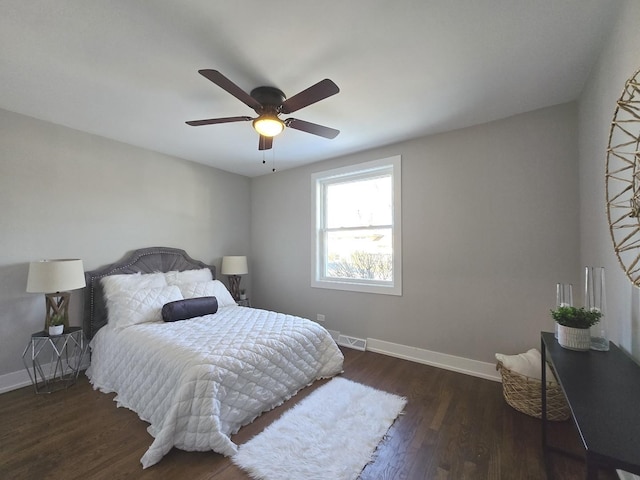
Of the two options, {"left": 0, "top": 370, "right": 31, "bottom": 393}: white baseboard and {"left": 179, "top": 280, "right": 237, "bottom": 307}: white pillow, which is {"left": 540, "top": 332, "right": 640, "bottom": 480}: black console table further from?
{"left": 0, "top": 370, "right": 31, "bottom": 393}: white baseboard

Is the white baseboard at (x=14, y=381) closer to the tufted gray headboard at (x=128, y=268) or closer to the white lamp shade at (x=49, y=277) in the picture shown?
the tufted gray headboard at (x=128, y=268)

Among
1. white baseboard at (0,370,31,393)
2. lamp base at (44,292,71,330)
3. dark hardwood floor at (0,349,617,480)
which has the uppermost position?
lamp base at (44,292,71,330)

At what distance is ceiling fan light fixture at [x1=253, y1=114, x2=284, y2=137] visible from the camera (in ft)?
6.48

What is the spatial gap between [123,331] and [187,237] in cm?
158

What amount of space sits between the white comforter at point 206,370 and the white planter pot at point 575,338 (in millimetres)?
1768

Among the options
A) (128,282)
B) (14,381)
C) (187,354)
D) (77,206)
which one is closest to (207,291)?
(128,282)

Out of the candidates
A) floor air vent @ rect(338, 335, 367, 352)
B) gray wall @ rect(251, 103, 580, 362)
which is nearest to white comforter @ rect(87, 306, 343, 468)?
floor air vent @ rect(338, 335, 367, 352)

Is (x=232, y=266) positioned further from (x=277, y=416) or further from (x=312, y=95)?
(x=312, y=95)

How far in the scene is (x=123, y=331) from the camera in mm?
2426

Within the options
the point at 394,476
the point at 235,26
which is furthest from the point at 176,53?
the point at 394,476

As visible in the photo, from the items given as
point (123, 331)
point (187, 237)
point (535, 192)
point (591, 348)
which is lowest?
point (123, 331)

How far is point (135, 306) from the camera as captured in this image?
261 centimetres

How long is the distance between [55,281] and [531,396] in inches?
155

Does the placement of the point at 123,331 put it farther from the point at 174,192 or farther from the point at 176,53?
the point at 176,53
